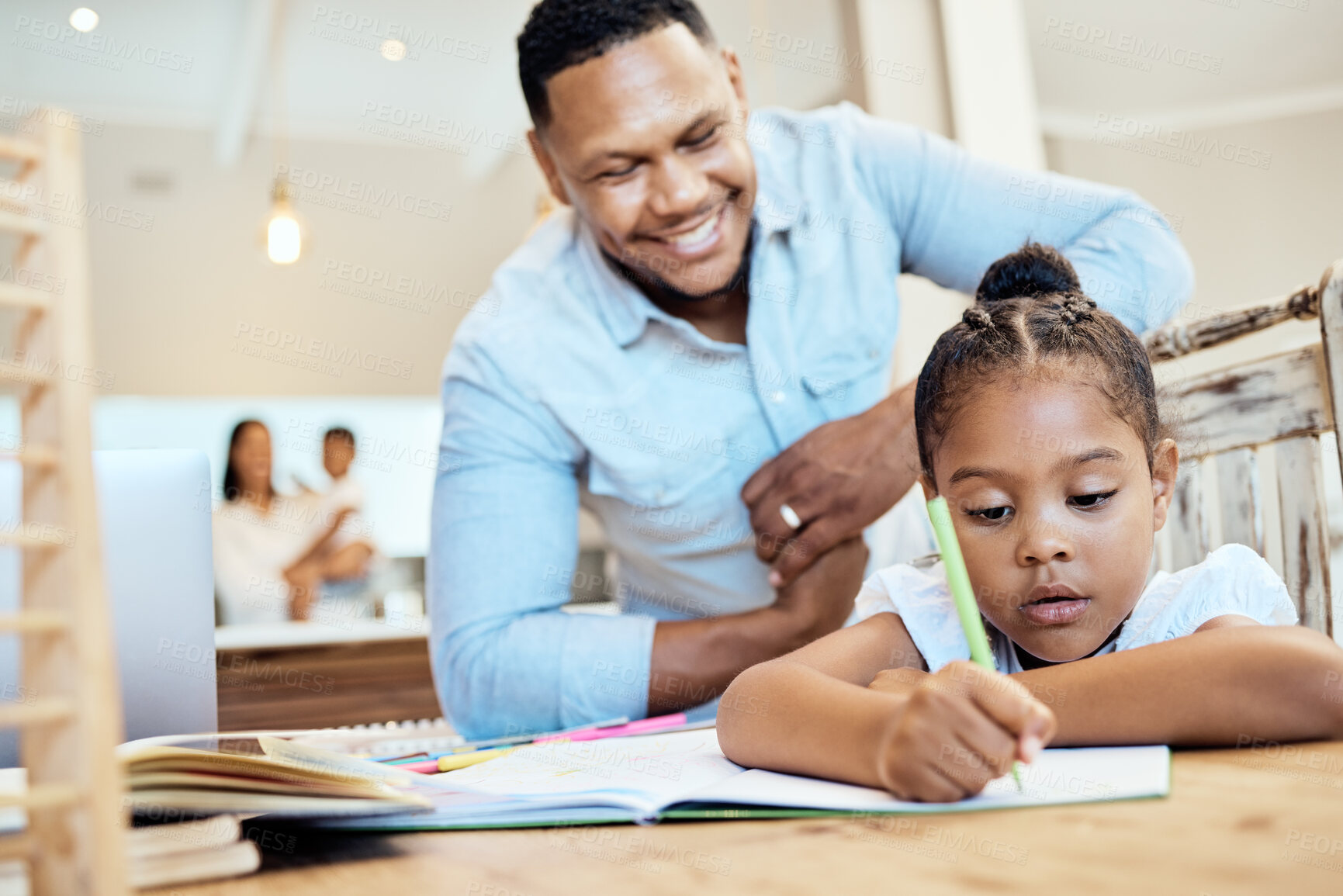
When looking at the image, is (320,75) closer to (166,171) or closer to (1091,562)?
(166,171)

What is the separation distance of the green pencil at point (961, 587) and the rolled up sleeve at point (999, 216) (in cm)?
105

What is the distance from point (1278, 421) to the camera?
4.26 feet

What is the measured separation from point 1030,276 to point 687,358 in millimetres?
577

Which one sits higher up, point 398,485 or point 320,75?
point 320,75

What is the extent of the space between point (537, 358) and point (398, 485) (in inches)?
195

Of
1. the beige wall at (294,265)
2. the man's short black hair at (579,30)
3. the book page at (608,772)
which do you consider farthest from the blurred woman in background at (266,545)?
the book page at (608,772)

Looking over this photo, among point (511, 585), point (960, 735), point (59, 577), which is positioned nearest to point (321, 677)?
point (511, 585)

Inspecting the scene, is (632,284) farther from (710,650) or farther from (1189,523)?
(1189,523)

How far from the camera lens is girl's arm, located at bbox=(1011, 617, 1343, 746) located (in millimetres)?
657

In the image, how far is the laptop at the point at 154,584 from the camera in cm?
87

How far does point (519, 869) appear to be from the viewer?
51 cm

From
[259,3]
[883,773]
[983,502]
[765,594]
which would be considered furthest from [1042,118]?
[883,773]

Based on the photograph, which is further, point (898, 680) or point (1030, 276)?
point (1030, 276)

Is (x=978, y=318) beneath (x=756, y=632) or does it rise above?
above
